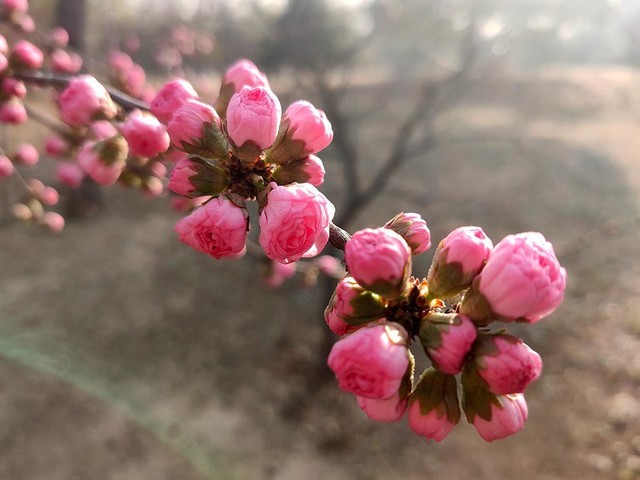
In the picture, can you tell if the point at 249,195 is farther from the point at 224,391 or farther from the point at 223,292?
the point at 223,292

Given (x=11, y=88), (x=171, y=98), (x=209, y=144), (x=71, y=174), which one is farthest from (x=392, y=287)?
(x=71, y=174)

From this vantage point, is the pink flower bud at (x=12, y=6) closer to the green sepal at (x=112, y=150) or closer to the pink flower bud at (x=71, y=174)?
the pink flower bud at (x=71, y=174)

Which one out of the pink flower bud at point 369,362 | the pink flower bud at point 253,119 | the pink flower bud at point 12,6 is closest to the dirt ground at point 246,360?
the pink flower bud at point 12,6

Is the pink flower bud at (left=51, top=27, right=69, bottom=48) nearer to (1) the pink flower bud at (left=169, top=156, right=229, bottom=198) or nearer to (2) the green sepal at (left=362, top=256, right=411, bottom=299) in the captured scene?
(1) the pink flower bud at (left=169, top=156, right=229, bottom=198)

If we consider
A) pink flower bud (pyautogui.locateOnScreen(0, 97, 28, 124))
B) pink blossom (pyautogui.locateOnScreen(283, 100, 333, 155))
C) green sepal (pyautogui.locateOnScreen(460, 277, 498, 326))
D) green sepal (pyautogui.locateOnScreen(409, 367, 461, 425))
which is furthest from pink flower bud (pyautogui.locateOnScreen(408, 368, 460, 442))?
pink flower bud (pyautogui.locateOnScreen(0, 97, 28, 124))

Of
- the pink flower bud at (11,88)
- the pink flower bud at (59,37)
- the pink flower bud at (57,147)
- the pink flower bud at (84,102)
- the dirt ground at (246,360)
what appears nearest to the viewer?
the pink flower bud at (84,102)

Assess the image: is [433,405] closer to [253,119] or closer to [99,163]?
[253,119]

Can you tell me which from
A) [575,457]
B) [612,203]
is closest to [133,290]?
[575,457]
